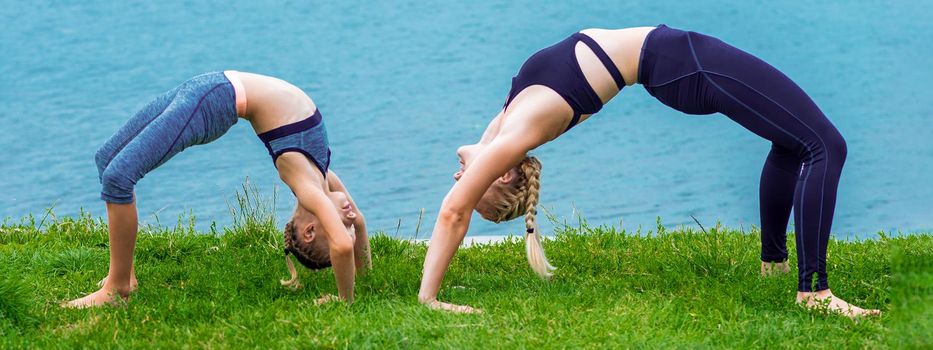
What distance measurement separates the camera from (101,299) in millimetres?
4434

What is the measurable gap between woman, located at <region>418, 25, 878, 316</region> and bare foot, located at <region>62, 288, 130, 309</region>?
1289 mm

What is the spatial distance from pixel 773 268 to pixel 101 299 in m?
2.96

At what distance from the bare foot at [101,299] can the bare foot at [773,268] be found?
2.83 metres

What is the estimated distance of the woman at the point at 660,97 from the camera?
4074 millimetres

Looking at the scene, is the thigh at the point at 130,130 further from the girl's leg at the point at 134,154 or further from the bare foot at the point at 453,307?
the bare foot at the point at 453,307

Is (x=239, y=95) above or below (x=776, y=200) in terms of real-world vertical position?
above

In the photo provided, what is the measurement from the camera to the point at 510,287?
15.4 ft

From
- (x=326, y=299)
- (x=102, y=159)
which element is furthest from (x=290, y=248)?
(x=102, y=159)

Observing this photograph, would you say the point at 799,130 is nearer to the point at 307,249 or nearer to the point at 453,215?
the point at 453,215

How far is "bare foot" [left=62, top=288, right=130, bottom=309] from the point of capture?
173 inches

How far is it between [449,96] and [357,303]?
916 cm

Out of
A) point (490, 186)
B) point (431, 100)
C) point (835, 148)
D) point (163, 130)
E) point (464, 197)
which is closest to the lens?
point (835, 148)

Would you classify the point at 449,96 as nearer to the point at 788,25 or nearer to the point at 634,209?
the point at 634,209

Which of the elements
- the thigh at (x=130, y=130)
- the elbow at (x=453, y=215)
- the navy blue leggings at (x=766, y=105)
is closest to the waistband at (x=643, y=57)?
the navy blue leggings at (x=766, y=105)
